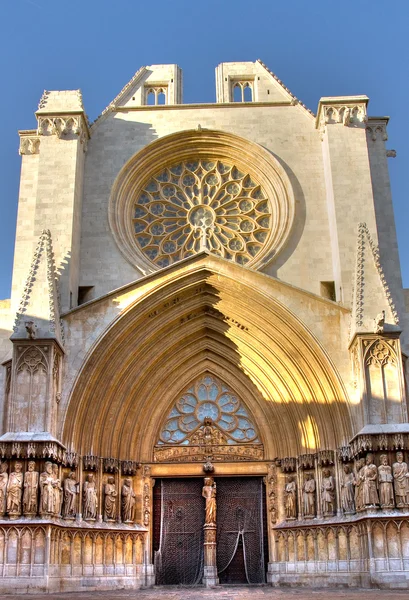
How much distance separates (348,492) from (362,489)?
0.62 metres

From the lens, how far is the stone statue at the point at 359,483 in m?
12.8

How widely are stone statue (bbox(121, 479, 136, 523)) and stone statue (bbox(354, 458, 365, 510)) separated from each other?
14.1 ft

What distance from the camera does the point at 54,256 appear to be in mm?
15328

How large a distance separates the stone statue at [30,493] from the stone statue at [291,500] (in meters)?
4.83

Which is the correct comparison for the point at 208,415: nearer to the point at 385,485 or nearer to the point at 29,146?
the point at 385,485

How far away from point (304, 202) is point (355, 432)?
18.7 ft

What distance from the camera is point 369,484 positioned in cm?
1262

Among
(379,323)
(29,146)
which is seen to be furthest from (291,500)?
(29,146)

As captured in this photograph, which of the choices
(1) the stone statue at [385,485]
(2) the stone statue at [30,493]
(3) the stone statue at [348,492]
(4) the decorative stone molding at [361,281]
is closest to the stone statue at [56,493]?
(2) the stone statue at [30,493]

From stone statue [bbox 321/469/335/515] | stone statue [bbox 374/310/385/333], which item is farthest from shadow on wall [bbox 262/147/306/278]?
stone statue [bbox 321/469/335/515]

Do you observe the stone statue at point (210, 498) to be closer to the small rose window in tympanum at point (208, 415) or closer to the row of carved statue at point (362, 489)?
the small rose window in tympanum at point (208, 415)

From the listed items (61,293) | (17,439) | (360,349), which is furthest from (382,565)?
(61,293)

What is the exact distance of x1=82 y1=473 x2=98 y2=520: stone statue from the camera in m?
13.5

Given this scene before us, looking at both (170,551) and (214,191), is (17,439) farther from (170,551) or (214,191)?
(214,191)
